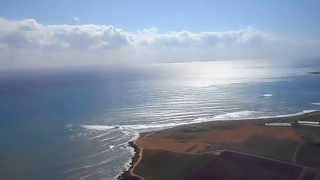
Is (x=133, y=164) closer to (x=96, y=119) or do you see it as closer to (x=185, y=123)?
(x=185, y=123)

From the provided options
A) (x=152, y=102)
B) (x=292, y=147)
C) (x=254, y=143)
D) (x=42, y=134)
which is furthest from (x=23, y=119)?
(x=292, y=147)

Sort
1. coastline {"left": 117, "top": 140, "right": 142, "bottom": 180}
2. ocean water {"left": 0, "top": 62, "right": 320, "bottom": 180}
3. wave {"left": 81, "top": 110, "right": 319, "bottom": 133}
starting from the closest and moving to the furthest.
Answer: coastline {"left": 117, "top": 140, "right": 142, "bottom": 180}, ocean water {"left": 0, "top": 62, "right": 320, "bottom": 180}, wave {"left": 81, "top": 110, "right": 319, "bottom": 133}

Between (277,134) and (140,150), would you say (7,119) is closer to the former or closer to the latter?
(140,150)

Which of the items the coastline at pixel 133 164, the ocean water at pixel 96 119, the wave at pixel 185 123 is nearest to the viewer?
the coastline at pixel 133 164

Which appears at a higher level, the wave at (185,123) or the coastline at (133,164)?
the wave at (185,123)

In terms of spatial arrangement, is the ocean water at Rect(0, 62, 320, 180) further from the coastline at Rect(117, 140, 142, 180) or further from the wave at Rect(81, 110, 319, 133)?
the coastline at Rect(117, 140, 142, 180)

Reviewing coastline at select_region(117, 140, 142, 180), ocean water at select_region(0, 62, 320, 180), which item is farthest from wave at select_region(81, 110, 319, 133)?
coastline at select_region(117, 140, 142, 180)

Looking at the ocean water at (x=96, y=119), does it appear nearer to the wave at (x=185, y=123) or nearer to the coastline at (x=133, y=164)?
the wave at (x=185, y=123)

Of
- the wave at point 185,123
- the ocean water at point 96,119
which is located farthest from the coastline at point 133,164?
the wave at point 185,123

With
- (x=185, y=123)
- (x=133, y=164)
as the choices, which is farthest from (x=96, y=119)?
(x=133, y=164)

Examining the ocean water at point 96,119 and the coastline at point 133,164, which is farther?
the ocean water at point 96,119

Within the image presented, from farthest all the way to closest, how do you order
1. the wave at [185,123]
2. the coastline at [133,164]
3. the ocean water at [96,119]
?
1. the wave at [185,123]
2. the ocean water at [96,119]
3. the coastline at [133,164]
